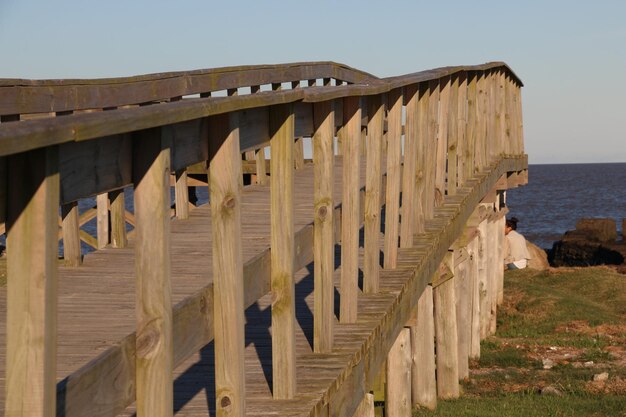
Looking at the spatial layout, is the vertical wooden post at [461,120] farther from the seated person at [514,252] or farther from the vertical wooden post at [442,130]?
the seated person at [514,252]

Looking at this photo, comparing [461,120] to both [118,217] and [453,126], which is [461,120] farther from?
[118,217]

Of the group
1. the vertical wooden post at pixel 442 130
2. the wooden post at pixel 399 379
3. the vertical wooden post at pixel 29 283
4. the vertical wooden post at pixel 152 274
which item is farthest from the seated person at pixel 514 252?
the vertical wooden post at pixel 29 283

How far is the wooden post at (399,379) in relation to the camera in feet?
32.9

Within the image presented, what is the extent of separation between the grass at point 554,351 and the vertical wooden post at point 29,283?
955 cm

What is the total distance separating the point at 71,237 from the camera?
6.90 m

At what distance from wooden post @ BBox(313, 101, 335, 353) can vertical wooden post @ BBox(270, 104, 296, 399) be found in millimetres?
712

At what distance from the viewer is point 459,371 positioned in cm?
1454

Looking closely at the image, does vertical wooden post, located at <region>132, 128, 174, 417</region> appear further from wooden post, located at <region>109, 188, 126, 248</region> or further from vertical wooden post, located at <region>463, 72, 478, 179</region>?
vertical wooden post, located at <region>463, 72, 478, 179</region>

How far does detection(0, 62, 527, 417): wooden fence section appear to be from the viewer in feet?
7.85

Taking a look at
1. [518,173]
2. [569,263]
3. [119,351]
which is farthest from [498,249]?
[119,351]

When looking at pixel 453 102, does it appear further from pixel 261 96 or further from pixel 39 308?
pixel 39 308

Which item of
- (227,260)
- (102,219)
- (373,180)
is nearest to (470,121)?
(102,219)

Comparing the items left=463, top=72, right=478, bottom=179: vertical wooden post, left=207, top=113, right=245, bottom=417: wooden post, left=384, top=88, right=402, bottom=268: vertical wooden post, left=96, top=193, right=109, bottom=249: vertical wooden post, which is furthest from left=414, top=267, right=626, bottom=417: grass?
left=207, top=113, right=245, bottom=417: wooden post

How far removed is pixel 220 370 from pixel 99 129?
5.02 feet
